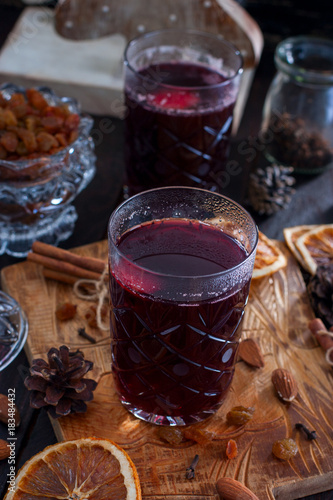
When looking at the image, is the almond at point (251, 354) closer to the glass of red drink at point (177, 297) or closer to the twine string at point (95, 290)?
the glass of red drink at point (177, 297)

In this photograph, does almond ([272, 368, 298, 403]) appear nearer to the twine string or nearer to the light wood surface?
the twine string

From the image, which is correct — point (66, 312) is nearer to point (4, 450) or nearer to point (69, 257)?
point (69, 257)

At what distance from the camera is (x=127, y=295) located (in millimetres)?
1062

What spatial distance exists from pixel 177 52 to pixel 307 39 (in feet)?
1.63

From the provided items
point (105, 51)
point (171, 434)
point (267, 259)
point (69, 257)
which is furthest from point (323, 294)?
point (105, 51)

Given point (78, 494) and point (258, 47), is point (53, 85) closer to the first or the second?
point (258, 47)

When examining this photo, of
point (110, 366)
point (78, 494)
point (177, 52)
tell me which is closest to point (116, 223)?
point (110, 366)

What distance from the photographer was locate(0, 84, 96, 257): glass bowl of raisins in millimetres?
1478

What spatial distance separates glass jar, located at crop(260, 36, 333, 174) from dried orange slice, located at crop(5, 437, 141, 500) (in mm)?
1218

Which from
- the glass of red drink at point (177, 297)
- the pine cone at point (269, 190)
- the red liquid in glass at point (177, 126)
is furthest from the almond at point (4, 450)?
the pine cone at point (269, 190)

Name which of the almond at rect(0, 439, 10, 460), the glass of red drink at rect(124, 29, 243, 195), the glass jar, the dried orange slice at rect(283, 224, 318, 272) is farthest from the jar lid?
the almond at rect(0, 439, 10, 460)

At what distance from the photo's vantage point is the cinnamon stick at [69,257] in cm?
151

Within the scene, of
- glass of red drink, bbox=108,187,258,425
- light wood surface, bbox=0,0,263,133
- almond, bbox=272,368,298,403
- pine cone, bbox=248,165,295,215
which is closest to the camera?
glass of red drink, bbox=108,187,258,425

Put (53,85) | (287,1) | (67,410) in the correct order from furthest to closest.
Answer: (287,1) → (53,85) → (67,410)
